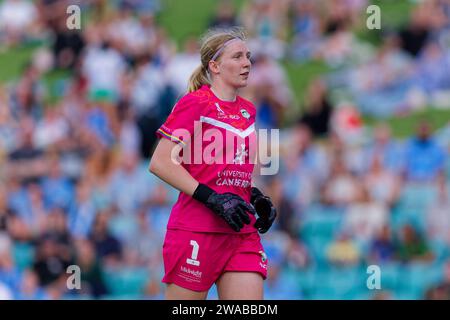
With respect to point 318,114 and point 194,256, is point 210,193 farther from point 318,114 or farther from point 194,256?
point 318,114

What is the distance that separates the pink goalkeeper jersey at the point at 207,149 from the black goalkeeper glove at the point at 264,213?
54mm

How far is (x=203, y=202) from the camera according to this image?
19.8 ft

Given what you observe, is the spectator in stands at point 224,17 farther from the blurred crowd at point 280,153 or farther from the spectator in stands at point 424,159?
the spectator in stands at point 424,159

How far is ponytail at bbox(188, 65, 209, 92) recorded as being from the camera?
20.8 ft

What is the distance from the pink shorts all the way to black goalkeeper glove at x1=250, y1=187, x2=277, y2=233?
166 mm

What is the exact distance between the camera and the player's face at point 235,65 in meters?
6.23

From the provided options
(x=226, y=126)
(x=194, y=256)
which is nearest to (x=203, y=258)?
(x=194, y=256)

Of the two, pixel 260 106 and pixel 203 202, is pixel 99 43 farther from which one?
pixel 203 202

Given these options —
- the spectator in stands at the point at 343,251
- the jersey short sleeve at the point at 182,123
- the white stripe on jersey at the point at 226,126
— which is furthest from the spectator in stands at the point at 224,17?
the jersey short sleeve at the point at 182,123

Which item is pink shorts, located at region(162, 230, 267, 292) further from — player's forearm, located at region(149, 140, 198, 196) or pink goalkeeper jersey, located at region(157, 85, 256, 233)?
player's forearm, located at region(149, 140, 198, 196)

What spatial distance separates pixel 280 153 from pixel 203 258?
7073mm

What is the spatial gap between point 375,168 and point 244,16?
338 centimetres

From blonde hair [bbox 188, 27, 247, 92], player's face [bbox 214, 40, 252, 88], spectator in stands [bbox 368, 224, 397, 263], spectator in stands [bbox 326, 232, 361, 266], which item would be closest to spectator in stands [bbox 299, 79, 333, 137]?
spectator in stands [bbox 326, 232, 361, 266]
